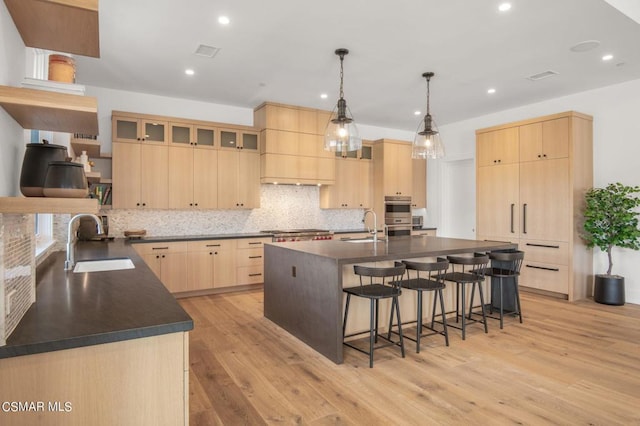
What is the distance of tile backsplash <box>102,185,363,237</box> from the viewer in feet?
18.2

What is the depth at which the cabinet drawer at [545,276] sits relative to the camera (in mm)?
5293

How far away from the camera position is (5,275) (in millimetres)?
1143

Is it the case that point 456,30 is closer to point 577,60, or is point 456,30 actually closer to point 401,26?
point 401,26

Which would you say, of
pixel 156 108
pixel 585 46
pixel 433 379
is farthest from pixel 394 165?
pixel 433 379

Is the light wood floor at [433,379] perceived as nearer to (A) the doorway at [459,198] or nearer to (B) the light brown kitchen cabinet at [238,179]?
(B) the light brown kitchen cabinet at [238,179]

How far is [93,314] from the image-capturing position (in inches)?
56.6

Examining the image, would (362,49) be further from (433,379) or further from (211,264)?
(211,264)

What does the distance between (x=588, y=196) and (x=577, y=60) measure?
6.29 ft

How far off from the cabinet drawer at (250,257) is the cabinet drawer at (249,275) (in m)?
0.06

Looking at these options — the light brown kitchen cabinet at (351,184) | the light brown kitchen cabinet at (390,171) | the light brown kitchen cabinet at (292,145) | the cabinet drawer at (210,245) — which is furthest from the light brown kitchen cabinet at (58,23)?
the light brown kitchen cabinet at (390,171)

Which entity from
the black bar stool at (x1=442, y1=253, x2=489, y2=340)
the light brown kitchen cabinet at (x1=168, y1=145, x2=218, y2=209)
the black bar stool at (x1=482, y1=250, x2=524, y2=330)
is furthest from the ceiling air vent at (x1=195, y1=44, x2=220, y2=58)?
the black bar stool at (x1=482, y1=250, x2=524, y2=330)

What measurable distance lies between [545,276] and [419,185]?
322 cm

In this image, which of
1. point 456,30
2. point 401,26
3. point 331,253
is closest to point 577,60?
point 456,30

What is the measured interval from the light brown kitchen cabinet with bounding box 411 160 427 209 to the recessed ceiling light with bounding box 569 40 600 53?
3.99 meters
